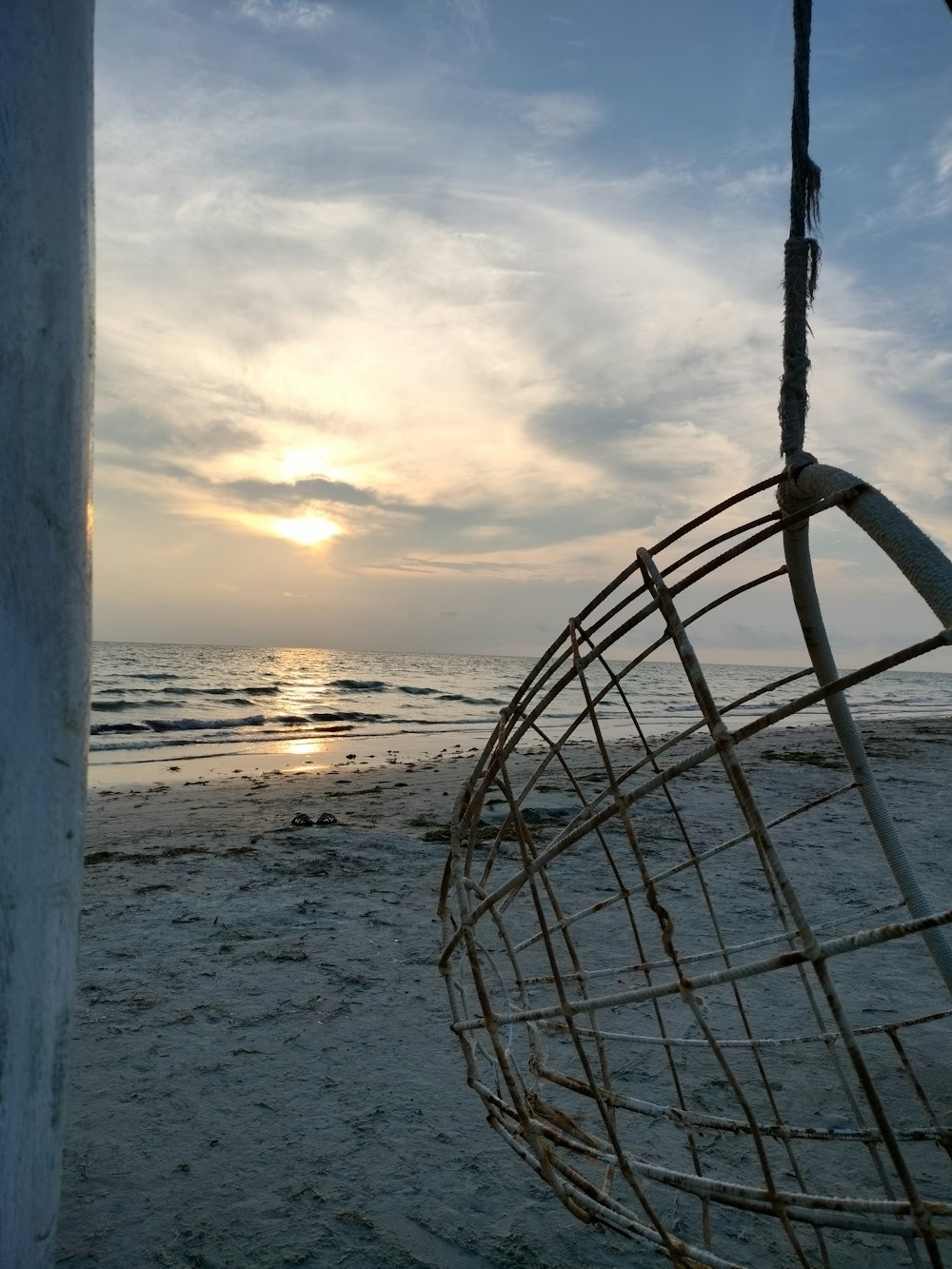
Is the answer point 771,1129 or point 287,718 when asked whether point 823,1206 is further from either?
point 287,718

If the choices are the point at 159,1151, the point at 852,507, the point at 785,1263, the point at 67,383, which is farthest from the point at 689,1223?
the point at 67,383

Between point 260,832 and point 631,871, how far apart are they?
2800 millimetres

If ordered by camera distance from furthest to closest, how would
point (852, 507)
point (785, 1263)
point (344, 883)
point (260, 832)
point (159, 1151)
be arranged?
point (260, 832)
point (344, 883)
point (159, 1151)
point (785, 1263)
point (852, 507)

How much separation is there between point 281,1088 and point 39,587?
196 cm

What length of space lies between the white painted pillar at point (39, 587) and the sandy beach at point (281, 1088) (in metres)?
0.83

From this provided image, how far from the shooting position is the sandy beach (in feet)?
6.33

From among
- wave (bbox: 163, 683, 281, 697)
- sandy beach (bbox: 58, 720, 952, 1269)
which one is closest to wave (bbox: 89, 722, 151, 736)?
wave (bbox: 163, 683, 281, 697)

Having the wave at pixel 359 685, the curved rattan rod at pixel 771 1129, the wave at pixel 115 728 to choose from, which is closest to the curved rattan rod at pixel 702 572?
the curved rattan rod at pixel 771 1129

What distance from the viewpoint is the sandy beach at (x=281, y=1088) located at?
1.93 m

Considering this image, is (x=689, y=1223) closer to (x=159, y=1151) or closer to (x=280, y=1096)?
(x=280, y=1096)

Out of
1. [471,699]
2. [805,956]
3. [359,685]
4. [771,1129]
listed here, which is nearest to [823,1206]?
[805,956]

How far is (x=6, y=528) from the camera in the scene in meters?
1.22

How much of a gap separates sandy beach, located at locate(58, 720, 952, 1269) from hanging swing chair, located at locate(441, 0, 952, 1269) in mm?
237

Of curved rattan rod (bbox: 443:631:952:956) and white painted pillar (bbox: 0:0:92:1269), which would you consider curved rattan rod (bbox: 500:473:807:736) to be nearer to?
curved rattan rod (bbox: 443:631:952:956)
